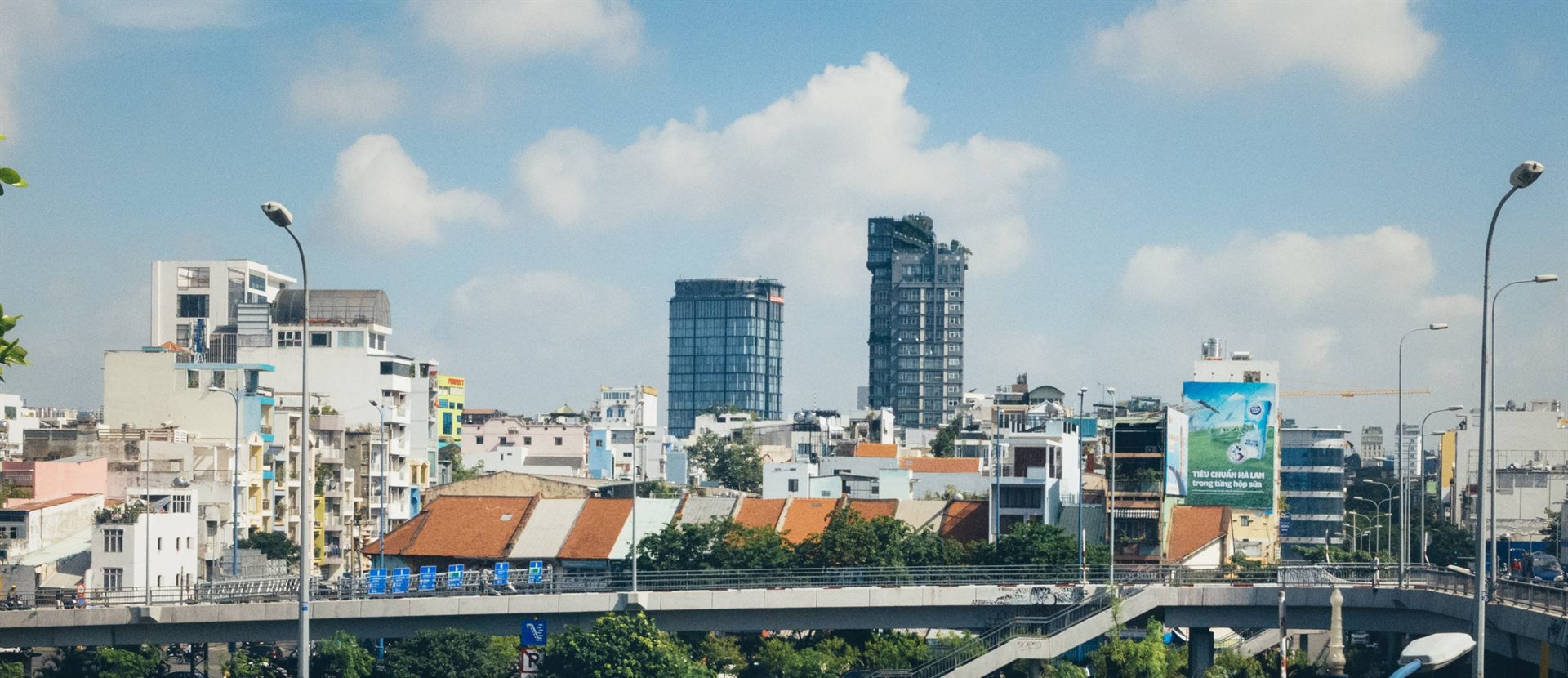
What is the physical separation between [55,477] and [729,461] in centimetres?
9893

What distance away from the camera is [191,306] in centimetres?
12544

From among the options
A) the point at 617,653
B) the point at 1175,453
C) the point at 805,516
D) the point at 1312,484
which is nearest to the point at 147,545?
the point at 617,653

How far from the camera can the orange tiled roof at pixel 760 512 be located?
298 feet

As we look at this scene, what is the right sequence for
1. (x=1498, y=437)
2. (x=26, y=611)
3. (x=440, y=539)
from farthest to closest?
(x=1498, y=437)
(x=440, y=539)
(x=26, y=611)

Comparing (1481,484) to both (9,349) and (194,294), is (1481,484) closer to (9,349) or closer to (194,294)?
(9,349)

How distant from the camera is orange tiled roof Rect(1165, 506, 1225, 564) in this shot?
85.3 metres

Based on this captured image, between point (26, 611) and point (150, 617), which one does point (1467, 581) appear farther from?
point (26, 611)

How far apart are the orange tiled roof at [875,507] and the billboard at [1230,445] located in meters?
15.8

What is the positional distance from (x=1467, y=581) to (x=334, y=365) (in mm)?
69933

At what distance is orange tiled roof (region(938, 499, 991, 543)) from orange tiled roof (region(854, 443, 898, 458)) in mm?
41042

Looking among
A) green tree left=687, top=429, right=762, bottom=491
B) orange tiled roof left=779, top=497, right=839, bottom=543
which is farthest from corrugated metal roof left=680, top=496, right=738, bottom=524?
green tree left=687, top=429, right=762, bottom=491

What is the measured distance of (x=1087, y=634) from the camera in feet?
206

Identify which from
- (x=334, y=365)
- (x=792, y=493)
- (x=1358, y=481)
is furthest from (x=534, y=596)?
(x=1358, y=481)

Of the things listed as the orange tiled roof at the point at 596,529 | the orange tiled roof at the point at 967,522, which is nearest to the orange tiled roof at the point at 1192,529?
the orange tiled roof at the point at 967,522
